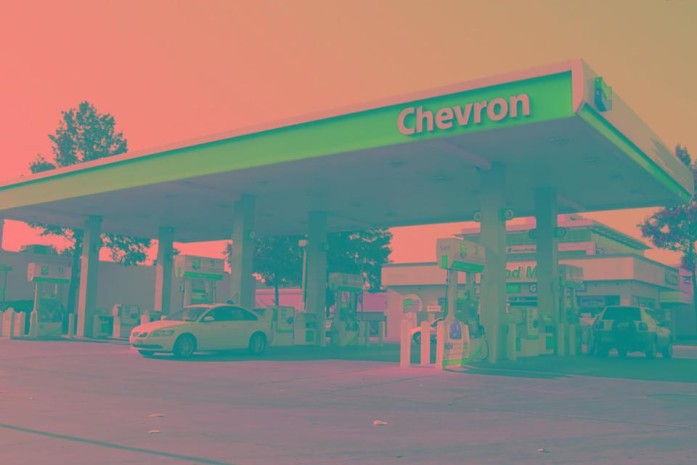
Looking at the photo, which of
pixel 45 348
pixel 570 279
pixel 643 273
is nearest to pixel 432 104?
pixel 570 279

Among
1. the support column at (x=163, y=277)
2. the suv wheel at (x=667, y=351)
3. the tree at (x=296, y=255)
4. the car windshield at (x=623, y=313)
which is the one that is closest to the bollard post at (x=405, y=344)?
the car windshield at (x=623, y=313)

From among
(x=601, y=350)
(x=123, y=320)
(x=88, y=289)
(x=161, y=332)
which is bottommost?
(x=601, y=350)

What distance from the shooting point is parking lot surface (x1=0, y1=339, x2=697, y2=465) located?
7.39m

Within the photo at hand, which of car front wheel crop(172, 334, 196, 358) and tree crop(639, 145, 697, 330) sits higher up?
tree crop(639, 145, 697, 330)

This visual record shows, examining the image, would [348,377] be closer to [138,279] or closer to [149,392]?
[149,392]

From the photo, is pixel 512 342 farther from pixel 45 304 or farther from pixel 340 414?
pixel 45 304

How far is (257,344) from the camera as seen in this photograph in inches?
862

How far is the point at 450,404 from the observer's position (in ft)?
37.2

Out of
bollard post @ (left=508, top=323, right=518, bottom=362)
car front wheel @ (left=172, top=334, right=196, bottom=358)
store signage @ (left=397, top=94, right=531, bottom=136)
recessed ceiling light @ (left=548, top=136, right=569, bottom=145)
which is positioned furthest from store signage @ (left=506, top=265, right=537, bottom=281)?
store signage @ (left=397, top=94, right=531, bottom=136)

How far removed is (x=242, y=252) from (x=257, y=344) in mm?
4962

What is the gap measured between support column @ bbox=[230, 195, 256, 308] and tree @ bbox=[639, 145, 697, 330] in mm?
25766

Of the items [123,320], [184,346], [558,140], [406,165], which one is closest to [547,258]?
[406,165]

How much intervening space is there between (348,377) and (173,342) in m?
6.55

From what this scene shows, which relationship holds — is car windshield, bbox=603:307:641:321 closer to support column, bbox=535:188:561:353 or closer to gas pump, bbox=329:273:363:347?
support column, bbox=535:188:561:353
